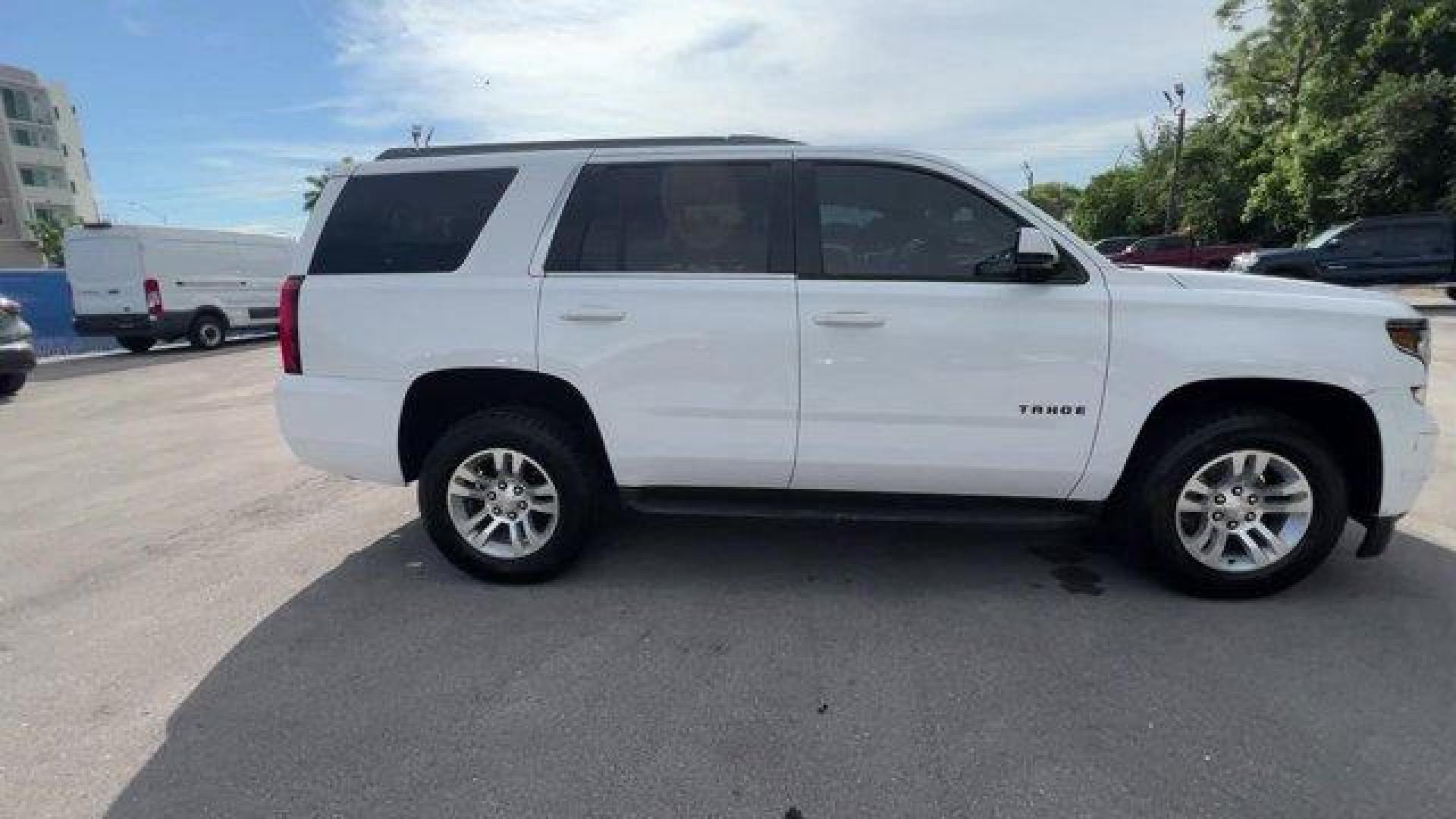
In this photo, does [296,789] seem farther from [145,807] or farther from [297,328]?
[297,328]

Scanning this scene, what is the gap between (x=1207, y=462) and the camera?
338cm

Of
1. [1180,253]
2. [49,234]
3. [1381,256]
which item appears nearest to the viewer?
[1381,256]

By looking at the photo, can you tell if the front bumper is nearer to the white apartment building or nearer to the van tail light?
the van tail light

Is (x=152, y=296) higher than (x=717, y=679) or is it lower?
higher

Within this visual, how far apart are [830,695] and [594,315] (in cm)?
184

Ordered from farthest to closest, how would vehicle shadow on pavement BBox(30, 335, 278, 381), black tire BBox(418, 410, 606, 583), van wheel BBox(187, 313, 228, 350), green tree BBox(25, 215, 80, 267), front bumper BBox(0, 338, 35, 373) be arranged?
green tree BBox(25, 215, 80, 267)
van wheel BBox(187, 313, 228, 350)
vehicle shadow on pavement BBox(30, 335, 278, 381)
front bumper BBox(0, 338, 35, 373)
black tire BBox(418, 410, 606, 583)

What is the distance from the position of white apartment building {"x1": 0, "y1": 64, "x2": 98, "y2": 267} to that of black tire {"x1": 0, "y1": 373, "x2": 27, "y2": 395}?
2204 inches

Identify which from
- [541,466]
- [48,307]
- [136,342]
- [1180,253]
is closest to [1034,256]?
[541,466]

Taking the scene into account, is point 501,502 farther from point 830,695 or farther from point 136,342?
point 136,342

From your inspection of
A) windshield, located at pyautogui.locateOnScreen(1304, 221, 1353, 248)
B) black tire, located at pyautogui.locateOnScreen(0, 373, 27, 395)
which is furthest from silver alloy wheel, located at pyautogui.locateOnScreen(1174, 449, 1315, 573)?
windshield, located at pyautogui.locateOnScreen(1304, 221, 1353, 248)

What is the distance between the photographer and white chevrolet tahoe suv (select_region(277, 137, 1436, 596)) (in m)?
3.31

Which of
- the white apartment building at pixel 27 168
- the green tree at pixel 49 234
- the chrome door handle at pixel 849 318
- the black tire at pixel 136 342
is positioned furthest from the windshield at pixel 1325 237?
the white apartment building at pixel 27 168

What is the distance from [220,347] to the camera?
638 inches

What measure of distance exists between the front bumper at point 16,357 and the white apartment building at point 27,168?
5690 centimetres
